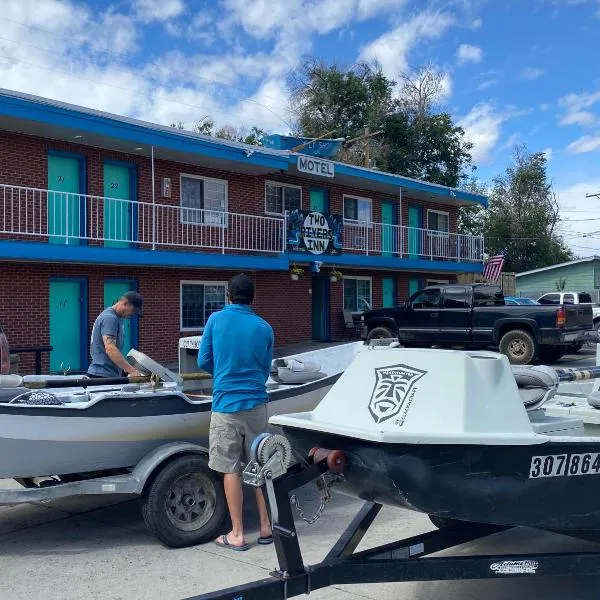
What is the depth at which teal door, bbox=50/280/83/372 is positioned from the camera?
15914mm

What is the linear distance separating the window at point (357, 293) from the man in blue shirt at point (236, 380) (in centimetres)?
1919

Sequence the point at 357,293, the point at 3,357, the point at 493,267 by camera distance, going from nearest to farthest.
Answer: the point at 3,357 < the point at 357,293 < the point at 493,267

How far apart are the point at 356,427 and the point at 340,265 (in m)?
19.1

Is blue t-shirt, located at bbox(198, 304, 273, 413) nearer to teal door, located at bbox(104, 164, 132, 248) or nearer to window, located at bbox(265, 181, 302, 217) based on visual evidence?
teal door, located at bbox(104, 164, 132, 248)

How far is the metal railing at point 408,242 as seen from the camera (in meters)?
23.2

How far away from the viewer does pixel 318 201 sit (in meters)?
23.1

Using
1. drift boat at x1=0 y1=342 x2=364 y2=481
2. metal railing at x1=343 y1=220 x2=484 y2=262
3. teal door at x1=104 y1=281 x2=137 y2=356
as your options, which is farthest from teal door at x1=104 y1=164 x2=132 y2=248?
drift boat at x1=0 y1=342 x2=364 y2=481

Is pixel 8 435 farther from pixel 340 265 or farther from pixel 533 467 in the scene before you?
pixel 340 265

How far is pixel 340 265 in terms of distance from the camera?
22.6m

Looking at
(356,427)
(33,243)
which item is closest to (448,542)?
(356,427)

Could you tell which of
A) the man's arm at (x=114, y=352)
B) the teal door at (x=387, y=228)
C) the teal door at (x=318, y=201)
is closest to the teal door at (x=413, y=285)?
the teal door at (x=387, y=228)

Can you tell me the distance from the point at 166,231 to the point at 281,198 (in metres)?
5.00

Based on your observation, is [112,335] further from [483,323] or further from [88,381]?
[483,323]

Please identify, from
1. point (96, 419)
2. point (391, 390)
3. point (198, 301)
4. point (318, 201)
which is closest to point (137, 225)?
point (198, 301)
